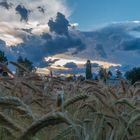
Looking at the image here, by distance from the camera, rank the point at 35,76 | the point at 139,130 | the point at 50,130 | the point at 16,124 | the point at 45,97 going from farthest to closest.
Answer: the point at 35,76, the point at 45,97, the point at 139,130, the point at 50,130, the point at 16,124

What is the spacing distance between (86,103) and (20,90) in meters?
1.37

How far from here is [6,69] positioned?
152 inches

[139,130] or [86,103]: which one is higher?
[86,103]

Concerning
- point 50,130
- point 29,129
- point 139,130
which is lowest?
point 139,130

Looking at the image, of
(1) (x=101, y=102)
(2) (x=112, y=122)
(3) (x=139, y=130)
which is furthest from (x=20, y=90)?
(2) (x=112, y=122)

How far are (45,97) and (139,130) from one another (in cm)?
133

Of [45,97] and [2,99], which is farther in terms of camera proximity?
[45,97]

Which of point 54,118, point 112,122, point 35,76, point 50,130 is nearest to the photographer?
point 54,118

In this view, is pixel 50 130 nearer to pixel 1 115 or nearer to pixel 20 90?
pixel 1 115

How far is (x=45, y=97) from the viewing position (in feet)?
17.9


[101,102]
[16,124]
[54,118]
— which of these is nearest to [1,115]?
[16,124]

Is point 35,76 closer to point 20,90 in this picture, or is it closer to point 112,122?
point 20,90

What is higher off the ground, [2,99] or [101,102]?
[2,99]

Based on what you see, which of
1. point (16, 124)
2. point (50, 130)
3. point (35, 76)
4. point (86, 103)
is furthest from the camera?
point (35, 76)
